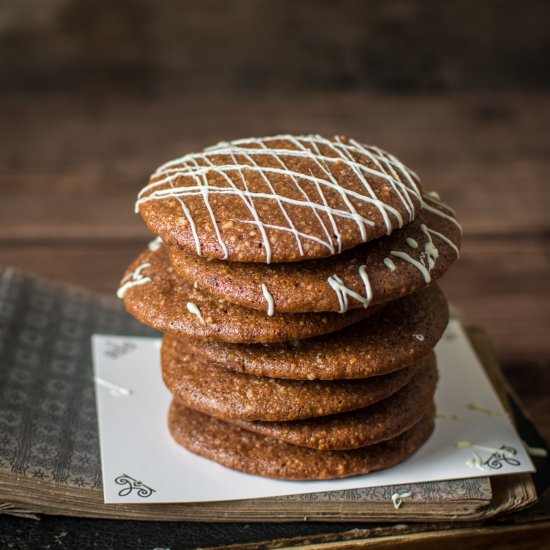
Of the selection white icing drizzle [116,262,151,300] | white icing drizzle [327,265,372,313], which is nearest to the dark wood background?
white icing drizzle [116,262,151,300]

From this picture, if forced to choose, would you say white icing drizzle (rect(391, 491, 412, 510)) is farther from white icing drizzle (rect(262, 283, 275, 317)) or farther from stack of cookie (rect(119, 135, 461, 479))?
white icing drizzle (rect(262, 283, 275, 317))

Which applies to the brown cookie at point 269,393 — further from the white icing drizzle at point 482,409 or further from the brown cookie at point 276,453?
the white icing drizzle at point 482,409

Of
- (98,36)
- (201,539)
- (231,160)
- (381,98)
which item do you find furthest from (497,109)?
(201,539)

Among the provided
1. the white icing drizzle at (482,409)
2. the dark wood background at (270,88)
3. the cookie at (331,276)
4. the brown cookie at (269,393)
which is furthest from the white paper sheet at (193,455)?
the dark wood background at (270,88)

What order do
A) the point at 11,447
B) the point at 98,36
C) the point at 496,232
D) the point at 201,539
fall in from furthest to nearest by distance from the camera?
the point at 98,36, the point at 496,232, the point at 11,447, the point at 201,539

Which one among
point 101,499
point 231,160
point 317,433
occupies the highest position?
point 231,160

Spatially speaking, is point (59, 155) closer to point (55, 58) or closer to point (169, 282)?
point (55, 58)

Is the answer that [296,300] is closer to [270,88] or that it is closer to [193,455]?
[193,455]
